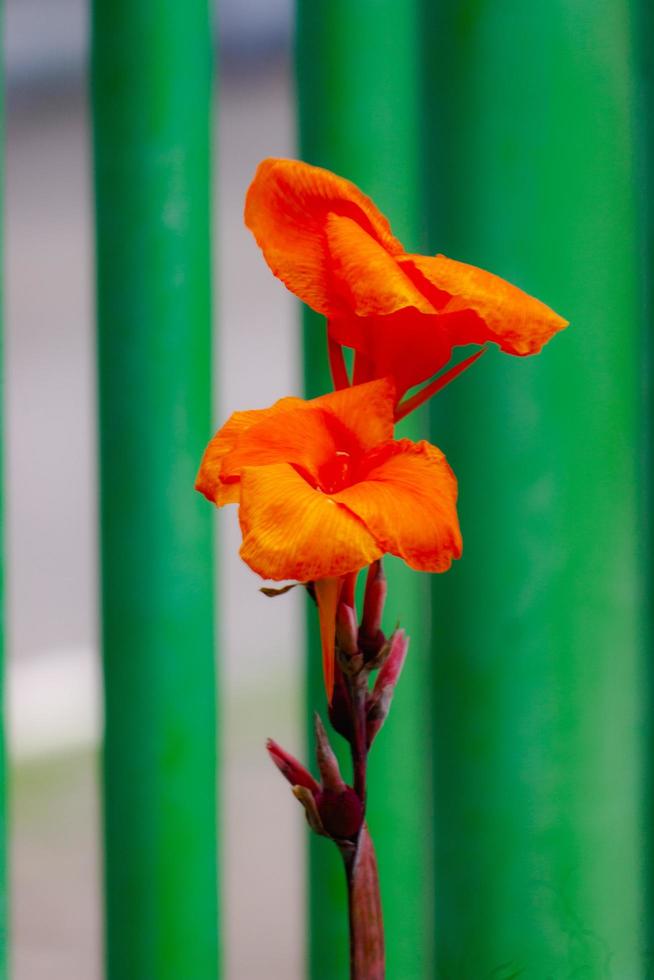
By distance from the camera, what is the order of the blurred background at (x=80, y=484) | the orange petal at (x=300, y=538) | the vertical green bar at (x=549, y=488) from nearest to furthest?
1. the orange petal at (x=300, y=538)
2. the vertical green bar at (x=549, y=488)
3. the blurred background at (x=80, y=484)

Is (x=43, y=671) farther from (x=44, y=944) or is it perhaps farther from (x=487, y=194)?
(x=487, y=194)

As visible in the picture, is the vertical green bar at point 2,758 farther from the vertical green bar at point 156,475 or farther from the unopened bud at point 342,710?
the unopened bud at point 342,710

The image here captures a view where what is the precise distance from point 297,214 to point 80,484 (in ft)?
1.56

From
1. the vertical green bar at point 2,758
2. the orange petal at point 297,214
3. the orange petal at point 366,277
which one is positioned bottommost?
the vertical green bar at point 2,758

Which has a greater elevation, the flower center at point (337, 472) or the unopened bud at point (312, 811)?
the flower center at point (337, 472)

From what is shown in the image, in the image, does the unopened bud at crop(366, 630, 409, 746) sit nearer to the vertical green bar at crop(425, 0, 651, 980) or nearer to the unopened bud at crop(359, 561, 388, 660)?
the unopened bud at crop(359, 561, 388, 660)

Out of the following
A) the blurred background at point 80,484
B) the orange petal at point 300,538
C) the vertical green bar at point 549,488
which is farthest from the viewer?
the blurred background at point 80,484

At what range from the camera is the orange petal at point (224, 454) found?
0.27 m

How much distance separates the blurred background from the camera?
59cm

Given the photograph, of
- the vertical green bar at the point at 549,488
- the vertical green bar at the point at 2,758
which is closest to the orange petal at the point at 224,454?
the vertical green bar at the point at 549,488

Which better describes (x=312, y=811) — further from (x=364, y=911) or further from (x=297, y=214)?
(x=297, y=214)

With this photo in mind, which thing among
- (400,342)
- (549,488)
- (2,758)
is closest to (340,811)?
(400,342)

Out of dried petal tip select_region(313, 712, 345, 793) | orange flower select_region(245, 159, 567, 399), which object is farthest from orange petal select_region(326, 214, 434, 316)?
dried petal tip select_region(313, 712, 345, 793)

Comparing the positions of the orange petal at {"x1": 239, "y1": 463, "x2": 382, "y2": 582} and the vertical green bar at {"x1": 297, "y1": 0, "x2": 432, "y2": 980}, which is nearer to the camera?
the orange petal at {"x1": 239, "y1": 463, "x2": 382, "y2": 582}
